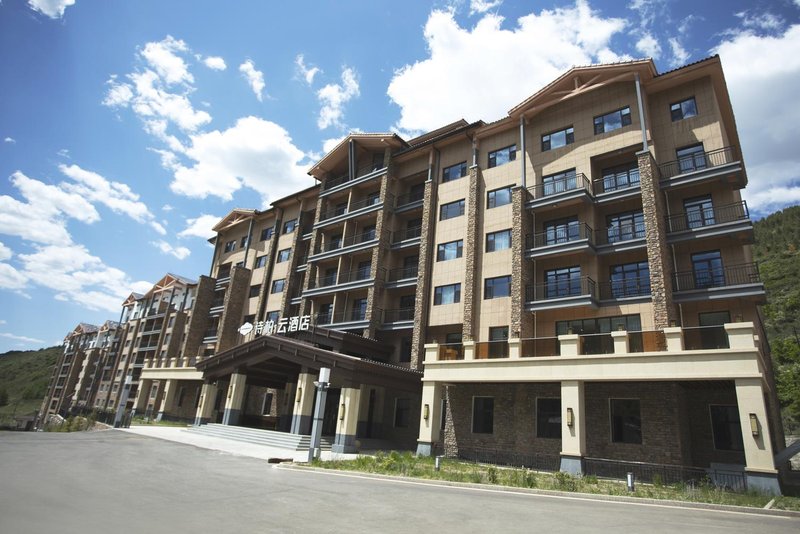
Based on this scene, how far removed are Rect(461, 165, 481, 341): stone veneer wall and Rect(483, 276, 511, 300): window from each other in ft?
1.95

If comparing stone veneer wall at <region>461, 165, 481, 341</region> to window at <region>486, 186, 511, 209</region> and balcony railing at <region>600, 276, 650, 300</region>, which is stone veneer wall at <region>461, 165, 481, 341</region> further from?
balcony railing at <region>600, 276, 650, 300</region>

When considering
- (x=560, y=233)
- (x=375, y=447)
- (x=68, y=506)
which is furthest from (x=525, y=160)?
(x=68, y=506)

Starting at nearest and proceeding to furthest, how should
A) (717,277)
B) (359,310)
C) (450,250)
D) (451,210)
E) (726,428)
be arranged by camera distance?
(726,428)
(717,277)
(450,250)
(451,210)
(359,310)

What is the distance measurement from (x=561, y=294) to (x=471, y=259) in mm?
6561

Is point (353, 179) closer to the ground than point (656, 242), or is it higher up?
higher up

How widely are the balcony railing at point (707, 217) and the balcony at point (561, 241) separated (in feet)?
13.0

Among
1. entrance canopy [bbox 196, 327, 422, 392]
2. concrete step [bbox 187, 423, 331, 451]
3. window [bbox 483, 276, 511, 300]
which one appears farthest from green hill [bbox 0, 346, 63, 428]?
window [bbox 483, 276, 511, 300]

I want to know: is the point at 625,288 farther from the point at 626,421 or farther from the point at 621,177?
the point at 626,421

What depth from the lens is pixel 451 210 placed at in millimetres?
33344

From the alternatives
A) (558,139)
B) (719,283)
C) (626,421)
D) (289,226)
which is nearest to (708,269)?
(719,283)

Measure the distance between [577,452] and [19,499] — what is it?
18.0 meters

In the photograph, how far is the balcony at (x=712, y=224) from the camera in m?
21.6

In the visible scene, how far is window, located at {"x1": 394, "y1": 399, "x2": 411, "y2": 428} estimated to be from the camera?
3070cm

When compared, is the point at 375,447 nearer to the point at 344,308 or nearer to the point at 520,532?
the point at 344,308
